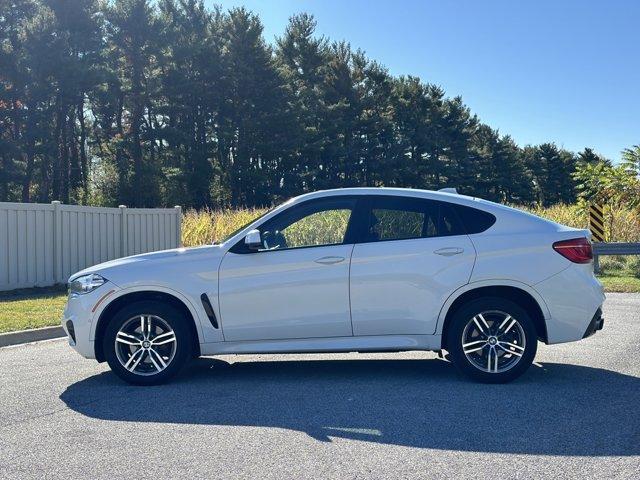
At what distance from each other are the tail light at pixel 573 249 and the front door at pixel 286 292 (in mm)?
1879

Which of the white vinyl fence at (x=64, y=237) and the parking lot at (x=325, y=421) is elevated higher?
the white vinyl fence at (x=64, y=237)

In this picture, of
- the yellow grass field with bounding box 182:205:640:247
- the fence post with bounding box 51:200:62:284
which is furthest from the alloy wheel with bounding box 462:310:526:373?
the yellow grass field with bounding box 182:205:640:247

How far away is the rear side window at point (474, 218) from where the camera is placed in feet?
21.7

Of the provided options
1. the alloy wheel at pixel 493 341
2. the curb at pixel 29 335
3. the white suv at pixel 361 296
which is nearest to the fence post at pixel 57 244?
the curb at pixel 29 335

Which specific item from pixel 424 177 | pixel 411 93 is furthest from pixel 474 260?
pixel 411 93

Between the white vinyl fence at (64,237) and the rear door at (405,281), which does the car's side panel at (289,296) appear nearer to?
the rear door at (405,281)

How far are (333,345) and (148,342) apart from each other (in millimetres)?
1689

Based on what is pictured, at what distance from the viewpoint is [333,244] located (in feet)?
21.6

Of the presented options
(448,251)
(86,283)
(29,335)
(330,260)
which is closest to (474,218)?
(448,251)

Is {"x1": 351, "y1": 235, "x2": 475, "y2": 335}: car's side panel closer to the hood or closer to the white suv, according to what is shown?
the white suv

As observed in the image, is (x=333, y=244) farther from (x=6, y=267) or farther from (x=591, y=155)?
(x=591, y=155)

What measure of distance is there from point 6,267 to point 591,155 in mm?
74605

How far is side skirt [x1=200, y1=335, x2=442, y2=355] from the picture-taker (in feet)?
21.2

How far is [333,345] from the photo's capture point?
21.4ft
